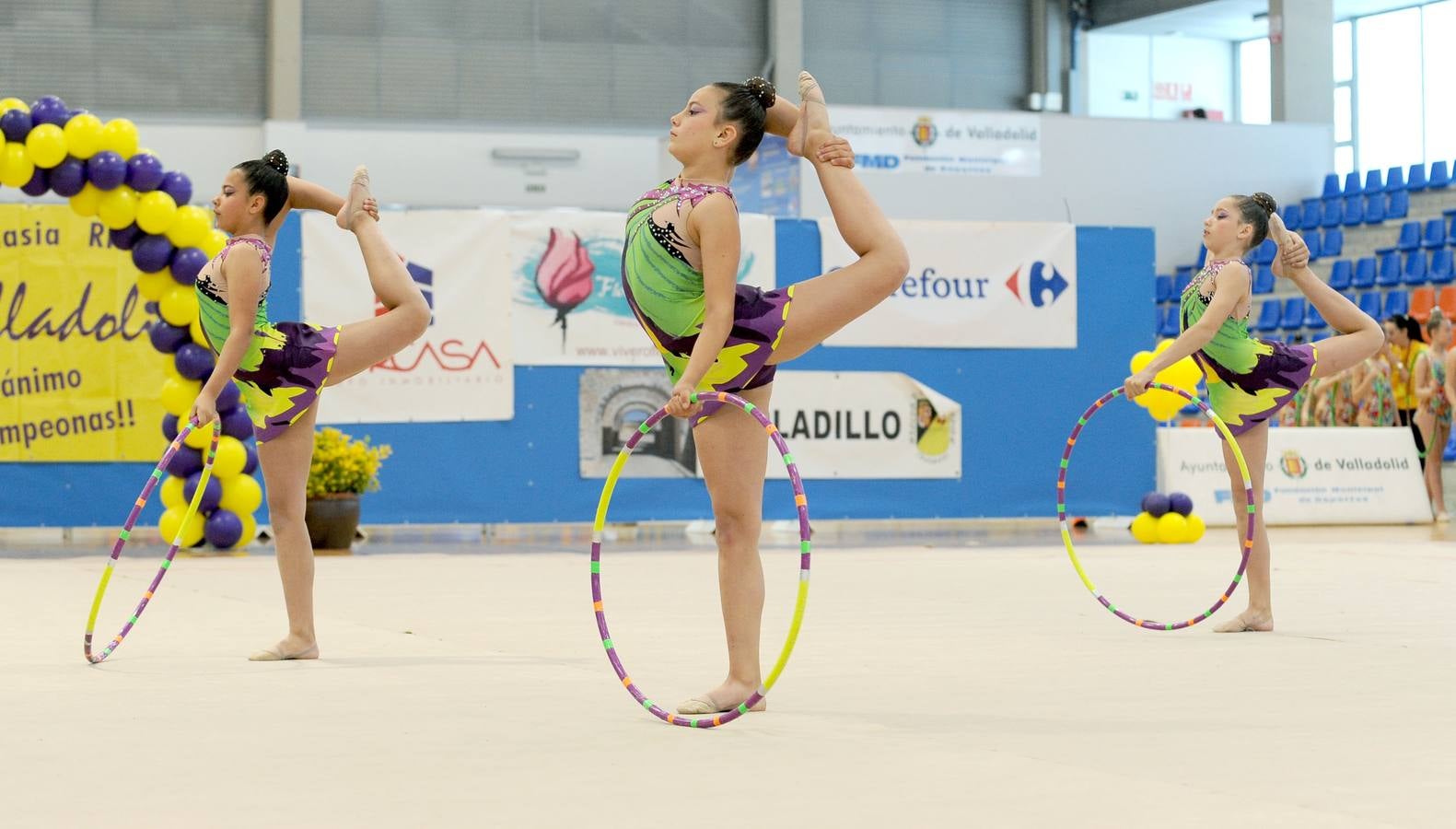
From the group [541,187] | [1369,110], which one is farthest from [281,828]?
[1369,110]

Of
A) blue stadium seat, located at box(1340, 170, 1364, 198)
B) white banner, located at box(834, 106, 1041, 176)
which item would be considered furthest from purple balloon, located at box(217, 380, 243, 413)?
blue stadium seat, located at box(1340, 170, 1364, 198)

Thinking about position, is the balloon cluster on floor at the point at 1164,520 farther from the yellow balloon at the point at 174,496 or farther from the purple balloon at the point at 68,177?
the purple balloon at the point at 68,177

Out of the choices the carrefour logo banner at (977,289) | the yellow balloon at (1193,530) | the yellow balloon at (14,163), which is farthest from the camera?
the carrefour logo banner at (977,289)

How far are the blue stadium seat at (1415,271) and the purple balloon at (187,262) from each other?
15.4 m

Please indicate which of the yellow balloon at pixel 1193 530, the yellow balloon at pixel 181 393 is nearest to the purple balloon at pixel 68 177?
the yellow balloon at pixel 181 393

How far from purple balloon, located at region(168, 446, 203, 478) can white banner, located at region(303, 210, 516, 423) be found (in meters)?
1.38

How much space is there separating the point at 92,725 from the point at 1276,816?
2.74 meters

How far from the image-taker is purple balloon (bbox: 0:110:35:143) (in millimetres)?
9594

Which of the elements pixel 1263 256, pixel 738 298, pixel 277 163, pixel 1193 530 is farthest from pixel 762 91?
pixel 1263 256

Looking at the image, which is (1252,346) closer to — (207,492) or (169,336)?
(207,492)

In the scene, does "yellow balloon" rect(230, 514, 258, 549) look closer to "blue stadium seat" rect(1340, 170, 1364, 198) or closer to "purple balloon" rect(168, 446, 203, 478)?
"purple balloon" rect(168, 446, 203, 478)

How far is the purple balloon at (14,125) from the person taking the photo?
31.5 ft

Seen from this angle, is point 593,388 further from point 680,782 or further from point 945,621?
point 680,782

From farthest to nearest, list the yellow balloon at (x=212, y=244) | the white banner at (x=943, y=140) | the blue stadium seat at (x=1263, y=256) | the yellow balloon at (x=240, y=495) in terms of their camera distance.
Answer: the blue stadium seat at (x=1263, y=256)
the white banner at (x=943, y=140)
the yellow balloon at (x=240, y=495)
the yellow balloon at (x=212, y=244)
